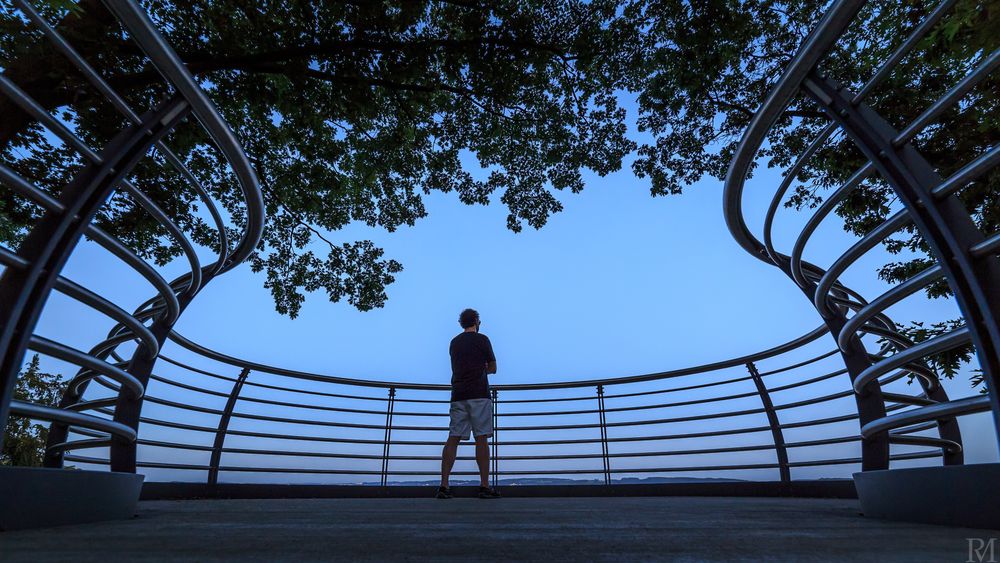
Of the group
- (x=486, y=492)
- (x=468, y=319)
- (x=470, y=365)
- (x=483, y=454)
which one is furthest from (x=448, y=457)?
(x=468, y=319)

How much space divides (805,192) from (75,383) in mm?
8970

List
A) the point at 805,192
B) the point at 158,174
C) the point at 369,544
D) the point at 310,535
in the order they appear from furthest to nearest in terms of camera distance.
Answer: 1. the point at 805,192
2. the point at 158,174
3. the point at 310,535
4. the point at 369,544

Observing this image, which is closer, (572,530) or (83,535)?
(83,535)

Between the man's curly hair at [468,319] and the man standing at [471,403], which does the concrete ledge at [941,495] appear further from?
the man's curly hair at [468,319]

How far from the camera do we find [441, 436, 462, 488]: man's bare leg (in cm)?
402

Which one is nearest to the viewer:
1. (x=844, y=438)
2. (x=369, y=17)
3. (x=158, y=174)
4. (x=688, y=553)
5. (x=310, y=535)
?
(x=688, y=553)

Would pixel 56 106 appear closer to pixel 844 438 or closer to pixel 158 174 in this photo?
pixel 158 174

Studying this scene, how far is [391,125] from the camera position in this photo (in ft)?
24.9

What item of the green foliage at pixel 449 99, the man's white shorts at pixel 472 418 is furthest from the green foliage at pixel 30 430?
the man's white shorts at pixel 472 418

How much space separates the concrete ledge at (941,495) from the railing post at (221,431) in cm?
467

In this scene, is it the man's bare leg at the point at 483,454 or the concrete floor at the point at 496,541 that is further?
the man's bare leg at the point at 483,454

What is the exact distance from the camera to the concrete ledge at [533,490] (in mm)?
3771

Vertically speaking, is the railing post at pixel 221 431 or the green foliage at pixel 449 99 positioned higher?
the green foliage at pixel 449 99

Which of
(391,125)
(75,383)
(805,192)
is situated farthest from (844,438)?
(391,125)
